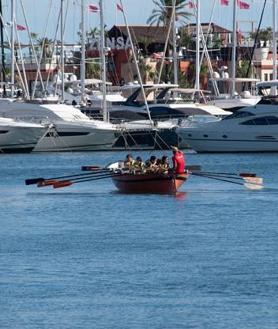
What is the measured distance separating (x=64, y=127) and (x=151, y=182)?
27.0 m

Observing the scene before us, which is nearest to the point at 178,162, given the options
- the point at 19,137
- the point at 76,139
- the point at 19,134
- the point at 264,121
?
the point at 264,121

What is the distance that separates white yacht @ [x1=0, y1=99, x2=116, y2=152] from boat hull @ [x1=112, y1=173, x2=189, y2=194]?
25078mm

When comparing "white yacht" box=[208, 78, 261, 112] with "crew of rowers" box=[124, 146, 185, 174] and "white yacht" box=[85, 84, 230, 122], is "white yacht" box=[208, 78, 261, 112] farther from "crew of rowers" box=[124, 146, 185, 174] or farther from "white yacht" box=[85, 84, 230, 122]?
"crew of rowers" box=[124, 146, 185, 174]

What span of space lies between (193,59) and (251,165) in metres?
55.4

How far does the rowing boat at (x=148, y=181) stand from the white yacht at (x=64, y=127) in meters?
24.9

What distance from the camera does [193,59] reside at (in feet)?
414

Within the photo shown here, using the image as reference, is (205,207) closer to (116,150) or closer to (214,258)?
(214,258)

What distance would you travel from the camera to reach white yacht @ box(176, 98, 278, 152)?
74500mm

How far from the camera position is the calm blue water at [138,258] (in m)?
29.8

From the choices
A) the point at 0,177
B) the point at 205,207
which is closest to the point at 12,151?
the point at 0,177

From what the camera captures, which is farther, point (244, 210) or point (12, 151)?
point (12, 151)

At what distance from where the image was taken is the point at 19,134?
253 feet

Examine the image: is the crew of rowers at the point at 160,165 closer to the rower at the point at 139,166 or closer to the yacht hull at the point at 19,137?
the rower at the point at 139,166

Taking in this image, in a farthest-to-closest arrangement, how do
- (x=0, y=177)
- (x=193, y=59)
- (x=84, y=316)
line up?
(x=193, y=59) < (x=0, y=177) < (x=84, y=316)
